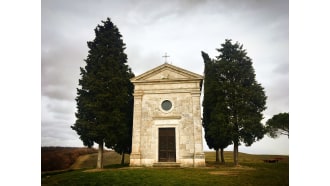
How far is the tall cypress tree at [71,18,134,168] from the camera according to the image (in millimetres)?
13500

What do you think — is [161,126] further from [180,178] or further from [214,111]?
[180,178]

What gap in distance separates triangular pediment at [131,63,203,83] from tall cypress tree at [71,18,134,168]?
1.29m

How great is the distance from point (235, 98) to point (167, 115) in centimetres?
362

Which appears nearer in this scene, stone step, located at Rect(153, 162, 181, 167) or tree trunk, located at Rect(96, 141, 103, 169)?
stone step, located at Rect(153, 162, 181, 167)

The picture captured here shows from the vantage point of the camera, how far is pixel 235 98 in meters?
13.5

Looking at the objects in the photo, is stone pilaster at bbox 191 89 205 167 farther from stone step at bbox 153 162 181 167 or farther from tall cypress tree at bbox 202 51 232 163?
stone step at bbox 153 162 181 167

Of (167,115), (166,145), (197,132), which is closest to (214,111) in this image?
(197,132)

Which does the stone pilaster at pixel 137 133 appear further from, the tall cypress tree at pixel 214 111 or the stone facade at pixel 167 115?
the tall cypress tree at pixel 214 111

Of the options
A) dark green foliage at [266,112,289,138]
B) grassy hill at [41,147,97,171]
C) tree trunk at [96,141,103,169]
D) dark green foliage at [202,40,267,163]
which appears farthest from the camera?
tree trunk at [96,141,103,169]

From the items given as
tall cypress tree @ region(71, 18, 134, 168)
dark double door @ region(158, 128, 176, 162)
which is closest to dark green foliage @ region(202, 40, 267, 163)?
dark double door @ region(158, 128, 176, 162)

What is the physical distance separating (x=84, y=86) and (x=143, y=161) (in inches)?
200

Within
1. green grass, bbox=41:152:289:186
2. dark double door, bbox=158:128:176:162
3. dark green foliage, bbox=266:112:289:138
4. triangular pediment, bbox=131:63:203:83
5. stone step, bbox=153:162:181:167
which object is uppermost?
triangular pediment, bbox=131:63:203:83
